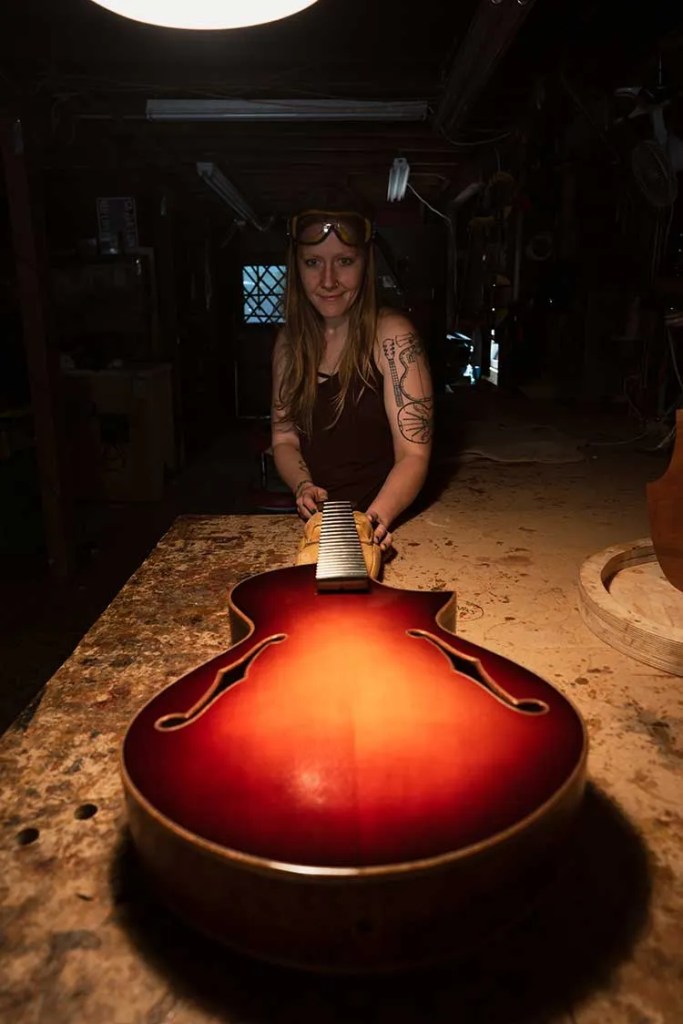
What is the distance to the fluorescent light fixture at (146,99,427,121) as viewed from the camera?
14.8 feet

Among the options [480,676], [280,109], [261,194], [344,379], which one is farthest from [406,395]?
[261,194]

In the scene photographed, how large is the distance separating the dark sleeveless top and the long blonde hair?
27 millimetres

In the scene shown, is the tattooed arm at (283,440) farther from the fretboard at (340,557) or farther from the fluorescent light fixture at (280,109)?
the fluorescent light fixture at (280,109)

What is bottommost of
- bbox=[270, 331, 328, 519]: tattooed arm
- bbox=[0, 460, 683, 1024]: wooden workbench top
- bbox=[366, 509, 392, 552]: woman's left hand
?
bbox=[0, 460, 683, 1024]: wooden workbench top

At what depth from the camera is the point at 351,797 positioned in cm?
68

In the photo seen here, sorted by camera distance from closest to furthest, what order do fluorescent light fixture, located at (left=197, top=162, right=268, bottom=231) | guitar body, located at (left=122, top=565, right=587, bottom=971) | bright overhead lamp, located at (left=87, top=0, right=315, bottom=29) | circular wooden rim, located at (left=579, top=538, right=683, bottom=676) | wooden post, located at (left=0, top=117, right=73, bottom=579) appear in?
guitar body, located at (left=122, top=565, right=587, bottom=971)
circular wooden rim, located at (left=579, top=538, right=683, bottom=676)
bright overhead lamp, located at (left=87, top=0, right=315, bottom=29)
wooden post, located at (left=0, top=117, right=73, bottom=579)
fluorescent light fixture, located at (left=197, top=162, right=268, bottom=231)

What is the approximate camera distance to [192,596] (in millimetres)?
1595

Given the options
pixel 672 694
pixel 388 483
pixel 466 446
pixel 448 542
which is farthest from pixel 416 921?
pixel 466 446

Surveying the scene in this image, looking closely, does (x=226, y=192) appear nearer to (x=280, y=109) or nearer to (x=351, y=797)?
(x=280, y=109)

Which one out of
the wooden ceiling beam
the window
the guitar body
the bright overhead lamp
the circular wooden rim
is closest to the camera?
Answer: the guitar body

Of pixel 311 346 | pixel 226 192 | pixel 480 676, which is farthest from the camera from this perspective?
pixel 226 192

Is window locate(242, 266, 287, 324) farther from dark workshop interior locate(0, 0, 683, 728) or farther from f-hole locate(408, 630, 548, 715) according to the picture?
f-hole locate(408, 630, 548, 715)

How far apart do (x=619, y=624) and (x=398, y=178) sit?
7194mm

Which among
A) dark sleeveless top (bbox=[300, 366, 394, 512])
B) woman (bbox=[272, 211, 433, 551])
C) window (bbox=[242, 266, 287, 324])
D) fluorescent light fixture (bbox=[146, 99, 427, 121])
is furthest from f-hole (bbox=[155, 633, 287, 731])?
window (bbox=[242, 266, 287, 324])
